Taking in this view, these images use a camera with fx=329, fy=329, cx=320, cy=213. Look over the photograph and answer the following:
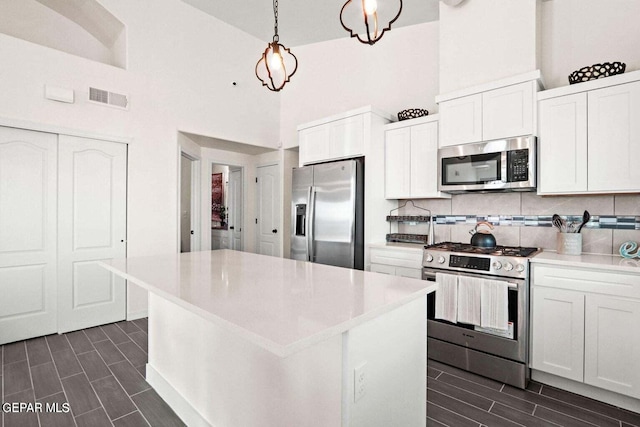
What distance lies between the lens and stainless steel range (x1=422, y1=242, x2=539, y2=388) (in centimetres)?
244

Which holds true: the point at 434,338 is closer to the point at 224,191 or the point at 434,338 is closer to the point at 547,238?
the point at 547,238

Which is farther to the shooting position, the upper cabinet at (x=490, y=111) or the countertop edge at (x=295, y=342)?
the upper cabinet at (x=490, y=111)

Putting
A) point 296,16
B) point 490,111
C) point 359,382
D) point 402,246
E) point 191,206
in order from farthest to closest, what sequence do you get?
point 191,206 < point 296,16 < point 402,246 < point 490,111 < point 359,382

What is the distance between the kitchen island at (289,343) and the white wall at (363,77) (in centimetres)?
284

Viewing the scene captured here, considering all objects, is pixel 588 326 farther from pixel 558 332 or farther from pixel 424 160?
pixel 424 160

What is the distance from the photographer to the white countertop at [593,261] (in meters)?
2.12

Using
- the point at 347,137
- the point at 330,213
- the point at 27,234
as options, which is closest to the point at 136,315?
the point at 27,234

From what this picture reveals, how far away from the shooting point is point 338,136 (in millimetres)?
3930

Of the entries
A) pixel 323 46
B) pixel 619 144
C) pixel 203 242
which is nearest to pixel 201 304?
pixel 619 144

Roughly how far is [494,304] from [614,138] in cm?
147

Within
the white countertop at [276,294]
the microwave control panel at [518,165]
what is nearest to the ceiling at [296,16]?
the microwave control panel at [518,165]

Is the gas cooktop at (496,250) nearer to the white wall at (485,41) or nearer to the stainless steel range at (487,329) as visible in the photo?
the stainless steel range at (487,329)

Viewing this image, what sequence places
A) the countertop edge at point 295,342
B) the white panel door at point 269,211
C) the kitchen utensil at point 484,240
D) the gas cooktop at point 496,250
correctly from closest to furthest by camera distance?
the countertop edge at point 295,342 < the gas cooktop at point 496,250 < the kitchen utensil at point 484,240 < the white panel door at point 269,211

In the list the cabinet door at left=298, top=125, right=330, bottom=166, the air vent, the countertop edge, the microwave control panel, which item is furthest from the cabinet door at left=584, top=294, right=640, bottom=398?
the air vent
